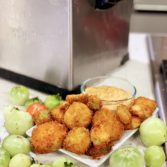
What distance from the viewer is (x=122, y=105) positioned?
2.51 ft

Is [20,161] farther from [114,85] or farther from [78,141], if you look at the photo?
[114,85]

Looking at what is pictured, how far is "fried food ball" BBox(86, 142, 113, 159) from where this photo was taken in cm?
69

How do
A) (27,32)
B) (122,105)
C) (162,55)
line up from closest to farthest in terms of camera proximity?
(122,105), (27,32), (162,55)

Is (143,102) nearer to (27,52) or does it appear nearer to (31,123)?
(31,123)

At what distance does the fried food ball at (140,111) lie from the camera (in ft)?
2.54

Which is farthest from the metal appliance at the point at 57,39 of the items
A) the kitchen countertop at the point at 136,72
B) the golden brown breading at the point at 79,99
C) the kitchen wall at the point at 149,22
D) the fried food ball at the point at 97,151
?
the kitchen wall at the point at 149,22

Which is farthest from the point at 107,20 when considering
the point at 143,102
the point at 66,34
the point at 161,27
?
the point at 161,27

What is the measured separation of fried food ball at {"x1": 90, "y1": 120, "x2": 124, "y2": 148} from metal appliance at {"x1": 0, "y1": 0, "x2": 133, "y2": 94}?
0.28 metres

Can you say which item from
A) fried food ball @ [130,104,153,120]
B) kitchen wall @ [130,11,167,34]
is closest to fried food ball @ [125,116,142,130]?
fried food ball @ [130,104,153,120]

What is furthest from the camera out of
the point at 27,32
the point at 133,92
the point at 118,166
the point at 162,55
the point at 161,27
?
the point at 161,27

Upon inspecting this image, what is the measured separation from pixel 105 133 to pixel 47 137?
0.10m

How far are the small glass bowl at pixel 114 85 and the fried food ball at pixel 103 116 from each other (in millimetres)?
59

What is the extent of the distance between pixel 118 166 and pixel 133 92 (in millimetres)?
246

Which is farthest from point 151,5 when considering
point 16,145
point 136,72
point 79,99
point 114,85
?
point 16,145
